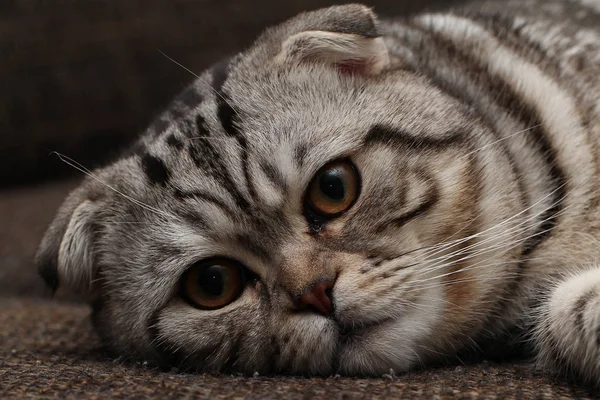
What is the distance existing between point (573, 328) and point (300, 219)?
0.45 metres

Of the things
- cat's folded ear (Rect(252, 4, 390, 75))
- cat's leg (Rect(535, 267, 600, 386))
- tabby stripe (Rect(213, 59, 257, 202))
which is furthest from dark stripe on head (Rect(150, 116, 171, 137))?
cat's leg (Rect(535, 267, 600, 386))

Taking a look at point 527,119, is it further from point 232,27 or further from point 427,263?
point 232,27

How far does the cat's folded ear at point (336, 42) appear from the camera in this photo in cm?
134

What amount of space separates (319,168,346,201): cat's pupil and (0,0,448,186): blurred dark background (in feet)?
5.60

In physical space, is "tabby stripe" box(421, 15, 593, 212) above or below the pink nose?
above

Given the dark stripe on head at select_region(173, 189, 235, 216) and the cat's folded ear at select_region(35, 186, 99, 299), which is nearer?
the dark stripe on head at select_region(173, 189, 235, 216)

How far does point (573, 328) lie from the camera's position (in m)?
1.10

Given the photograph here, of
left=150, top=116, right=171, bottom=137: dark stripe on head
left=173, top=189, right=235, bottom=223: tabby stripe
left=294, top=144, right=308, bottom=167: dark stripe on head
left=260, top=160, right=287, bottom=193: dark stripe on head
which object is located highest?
left=150, top=116, right=171, bottom=137: dark stripe on head

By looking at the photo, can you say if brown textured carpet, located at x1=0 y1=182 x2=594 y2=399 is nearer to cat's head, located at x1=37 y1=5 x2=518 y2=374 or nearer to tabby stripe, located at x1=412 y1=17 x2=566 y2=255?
cat's head, located at x1=37 y1=5 x2=518 y2=374

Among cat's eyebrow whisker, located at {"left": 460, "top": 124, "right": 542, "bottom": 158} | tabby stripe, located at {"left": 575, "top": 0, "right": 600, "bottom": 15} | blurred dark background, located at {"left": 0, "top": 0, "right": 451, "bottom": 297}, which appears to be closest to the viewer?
cat's eyebrow whisker, located at {"left": 460, "top": 124, "right": 542, "bottom": 158}

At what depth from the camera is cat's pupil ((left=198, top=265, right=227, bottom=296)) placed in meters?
1.24

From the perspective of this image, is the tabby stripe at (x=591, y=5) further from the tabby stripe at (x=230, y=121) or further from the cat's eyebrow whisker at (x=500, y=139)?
the tabby stripe at (x=230, y=121)

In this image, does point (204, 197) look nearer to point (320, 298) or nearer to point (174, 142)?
point (174, 142)

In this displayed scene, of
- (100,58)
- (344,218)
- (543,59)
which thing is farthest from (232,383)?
(100,58)
